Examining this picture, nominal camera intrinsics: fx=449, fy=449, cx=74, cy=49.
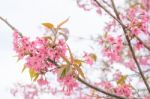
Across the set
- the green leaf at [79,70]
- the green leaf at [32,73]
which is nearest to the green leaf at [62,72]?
the green leaf at [79,70]

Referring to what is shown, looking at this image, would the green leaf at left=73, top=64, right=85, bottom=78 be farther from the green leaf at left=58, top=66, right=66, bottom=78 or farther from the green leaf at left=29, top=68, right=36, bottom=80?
the green leaf at left=29, top=68, right=36, bottom=80

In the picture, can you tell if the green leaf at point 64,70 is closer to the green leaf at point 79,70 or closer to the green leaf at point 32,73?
the green leaf at point 79,70

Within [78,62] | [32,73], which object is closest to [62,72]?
[78,62]

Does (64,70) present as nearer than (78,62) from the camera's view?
Yes

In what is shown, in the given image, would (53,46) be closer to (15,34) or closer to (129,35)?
(15,34)

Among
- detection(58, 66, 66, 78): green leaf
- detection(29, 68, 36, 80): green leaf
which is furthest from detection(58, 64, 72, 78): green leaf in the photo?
detection(29, 68, 36, 80): green leaf

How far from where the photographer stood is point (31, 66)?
13.2 feet

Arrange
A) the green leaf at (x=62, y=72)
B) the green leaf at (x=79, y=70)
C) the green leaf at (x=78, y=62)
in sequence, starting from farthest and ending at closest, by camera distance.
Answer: the green leaf at (x=78, y=62) → the green leaf at (x=79, y=70) → the green leaf at (x=62, y=72)

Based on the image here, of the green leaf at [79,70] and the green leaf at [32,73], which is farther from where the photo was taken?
the green leaf at [32,73]

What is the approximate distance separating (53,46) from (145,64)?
7.26 metres

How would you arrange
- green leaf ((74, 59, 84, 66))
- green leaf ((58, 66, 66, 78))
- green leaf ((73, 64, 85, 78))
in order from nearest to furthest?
green leaf ((58, 66, 66, 78)) → green leaf ((73, 64, 85, 78)) → green leaf ((74, 59, 84, 66))

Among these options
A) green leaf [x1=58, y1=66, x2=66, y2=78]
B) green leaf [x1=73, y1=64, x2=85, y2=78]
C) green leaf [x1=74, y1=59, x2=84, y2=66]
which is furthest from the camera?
green leaf [x1=74, y1=59, x2=84, y2=66]

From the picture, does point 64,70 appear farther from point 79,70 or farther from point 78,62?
point 78,62

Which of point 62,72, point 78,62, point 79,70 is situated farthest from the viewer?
point 78,62
